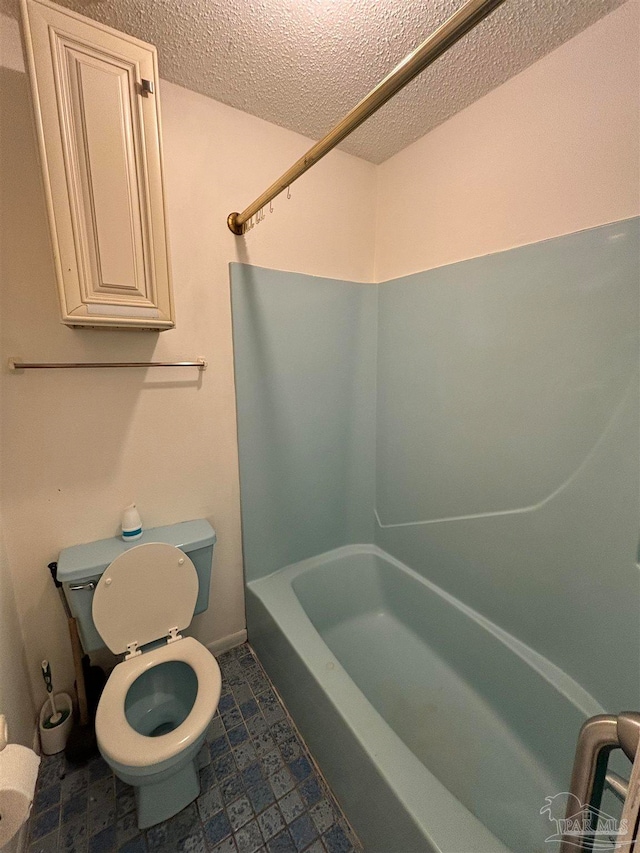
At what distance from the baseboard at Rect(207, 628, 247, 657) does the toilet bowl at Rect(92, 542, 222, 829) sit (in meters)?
0.38

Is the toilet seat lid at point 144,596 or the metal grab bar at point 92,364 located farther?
the toilet seat lid at point 144,596

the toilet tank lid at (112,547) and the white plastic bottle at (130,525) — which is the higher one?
the white plastic bottle at (130,525)

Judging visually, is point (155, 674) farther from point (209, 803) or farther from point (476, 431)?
point (476, 431)

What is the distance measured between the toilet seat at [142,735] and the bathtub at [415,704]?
336 millimetres

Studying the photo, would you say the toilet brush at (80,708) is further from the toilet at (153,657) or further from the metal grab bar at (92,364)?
the metal grab bar at (92,364)

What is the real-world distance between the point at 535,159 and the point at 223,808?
8.12ft

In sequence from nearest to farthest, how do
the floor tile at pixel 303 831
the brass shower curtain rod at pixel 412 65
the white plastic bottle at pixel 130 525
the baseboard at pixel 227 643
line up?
the brass shower curtain rod at pixel 412 65 → the floor tile at pixel 303 831 → the white plastic bottle at pixel 130 525 → the baseboard at pixel 227 643

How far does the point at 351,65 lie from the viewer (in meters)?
1.19

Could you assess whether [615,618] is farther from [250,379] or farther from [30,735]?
[30,735]

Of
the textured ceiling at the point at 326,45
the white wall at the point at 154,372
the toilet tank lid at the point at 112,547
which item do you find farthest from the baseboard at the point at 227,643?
the textured ceiling at the point at 326,45

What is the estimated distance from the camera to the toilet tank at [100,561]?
120 centimetres

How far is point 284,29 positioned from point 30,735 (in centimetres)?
250

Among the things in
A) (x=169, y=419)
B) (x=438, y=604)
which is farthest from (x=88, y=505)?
(x=438, y=604)

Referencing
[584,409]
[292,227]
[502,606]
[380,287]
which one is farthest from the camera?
[380,287]
